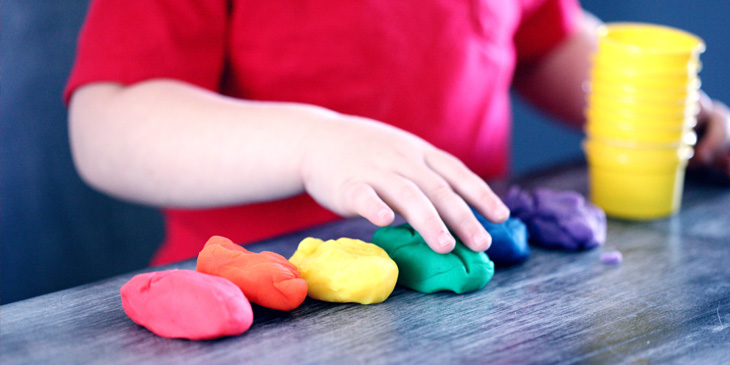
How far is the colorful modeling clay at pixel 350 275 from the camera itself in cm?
47

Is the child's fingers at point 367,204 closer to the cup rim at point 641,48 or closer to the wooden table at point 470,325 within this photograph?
the wooden table at point 470,325

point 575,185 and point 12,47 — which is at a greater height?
point 12,47

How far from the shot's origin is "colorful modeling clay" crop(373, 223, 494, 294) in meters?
0.49

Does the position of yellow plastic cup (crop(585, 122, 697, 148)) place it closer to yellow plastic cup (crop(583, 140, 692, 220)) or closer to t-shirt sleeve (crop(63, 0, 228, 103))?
yellow plastic cup (crop(583, 140, 692, 220))

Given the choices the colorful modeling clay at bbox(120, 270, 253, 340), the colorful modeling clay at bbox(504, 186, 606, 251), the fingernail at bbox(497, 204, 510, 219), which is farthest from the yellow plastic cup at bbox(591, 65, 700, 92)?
the colorful modeling clay at bbox(120, 270, 253, 340)

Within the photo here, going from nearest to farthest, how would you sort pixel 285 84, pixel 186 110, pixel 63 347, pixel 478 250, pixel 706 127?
pixel 63 347, pixel 478 250, pixel 186 110, pixel 285 84, pixel 706 127

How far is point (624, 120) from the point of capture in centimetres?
70

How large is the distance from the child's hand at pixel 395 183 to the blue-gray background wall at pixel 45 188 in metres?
0.37

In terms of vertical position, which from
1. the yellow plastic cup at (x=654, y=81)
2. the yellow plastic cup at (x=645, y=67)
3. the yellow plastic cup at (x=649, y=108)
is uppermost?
the yellow plastic cup at (x=645, y=67)

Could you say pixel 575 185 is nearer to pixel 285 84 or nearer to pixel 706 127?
pixel 706 127

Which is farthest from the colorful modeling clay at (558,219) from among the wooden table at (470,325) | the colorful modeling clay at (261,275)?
the colorful modeling clay at (261,275)

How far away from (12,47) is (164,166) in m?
0.37

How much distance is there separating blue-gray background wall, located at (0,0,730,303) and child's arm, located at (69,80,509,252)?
243mm

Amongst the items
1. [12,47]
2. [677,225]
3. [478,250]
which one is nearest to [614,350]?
[478,250]
